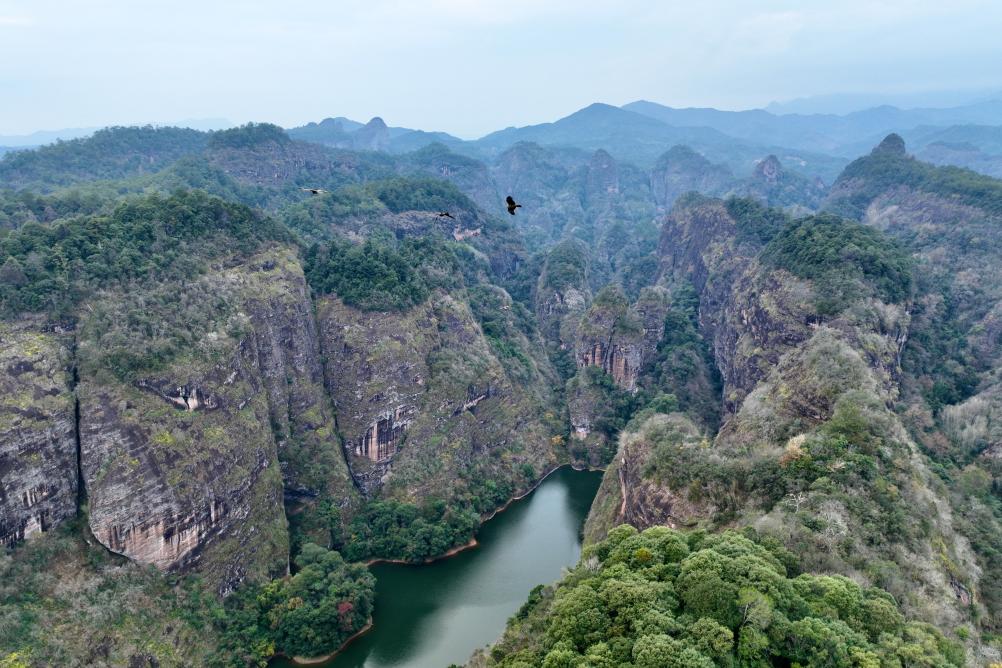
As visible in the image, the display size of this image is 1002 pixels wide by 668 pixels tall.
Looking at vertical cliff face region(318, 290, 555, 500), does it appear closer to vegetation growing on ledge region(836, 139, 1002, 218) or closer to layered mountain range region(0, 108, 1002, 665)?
layered mountain range region(0, 108, 1002, 665)

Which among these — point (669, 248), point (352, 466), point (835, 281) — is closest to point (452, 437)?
point (352, 466)

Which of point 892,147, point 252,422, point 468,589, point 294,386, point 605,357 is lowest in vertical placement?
point 468,589

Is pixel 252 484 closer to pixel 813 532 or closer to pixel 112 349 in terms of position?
pixel 112 349

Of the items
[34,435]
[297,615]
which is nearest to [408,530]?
[297,615]

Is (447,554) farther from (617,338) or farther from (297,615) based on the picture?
(617,338)

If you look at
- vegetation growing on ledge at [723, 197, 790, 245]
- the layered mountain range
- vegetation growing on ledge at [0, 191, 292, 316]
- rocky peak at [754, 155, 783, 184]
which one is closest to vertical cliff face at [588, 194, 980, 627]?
the layered mountain range

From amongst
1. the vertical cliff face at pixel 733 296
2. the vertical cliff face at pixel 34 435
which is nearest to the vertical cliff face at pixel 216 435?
the vertical cliff face at pixel 34 435
